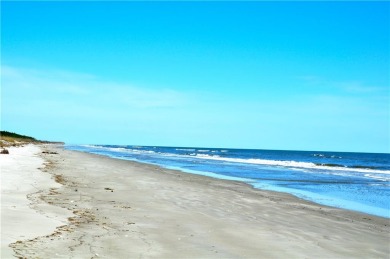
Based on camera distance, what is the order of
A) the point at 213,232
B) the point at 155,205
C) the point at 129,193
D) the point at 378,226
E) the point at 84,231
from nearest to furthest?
1. the point at 84,231
2. the point at 213,232
3. the point at 378,226
4. the point at 155,205
5. the point at 129,193

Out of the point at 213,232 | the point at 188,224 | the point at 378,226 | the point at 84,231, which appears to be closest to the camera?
the point at 84,231

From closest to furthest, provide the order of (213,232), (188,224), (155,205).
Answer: (213,232) → (188,224) → (155,205)

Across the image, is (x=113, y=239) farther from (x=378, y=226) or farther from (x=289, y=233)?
(x=378, y=226)

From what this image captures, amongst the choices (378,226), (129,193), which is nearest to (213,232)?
(378,226)

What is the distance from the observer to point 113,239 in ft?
26.8

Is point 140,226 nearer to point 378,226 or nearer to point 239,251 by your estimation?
point 239,251

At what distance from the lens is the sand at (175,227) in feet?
25.0

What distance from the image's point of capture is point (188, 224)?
10.5m

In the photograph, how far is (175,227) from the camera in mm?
9992

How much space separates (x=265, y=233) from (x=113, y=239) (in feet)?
13.0

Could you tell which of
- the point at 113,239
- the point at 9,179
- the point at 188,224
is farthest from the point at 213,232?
the point at 9,179

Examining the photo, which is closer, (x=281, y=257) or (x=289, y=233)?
(x=281, y=257)

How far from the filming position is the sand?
25.0 feet

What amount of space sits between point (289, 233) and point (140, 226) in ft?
12.6
